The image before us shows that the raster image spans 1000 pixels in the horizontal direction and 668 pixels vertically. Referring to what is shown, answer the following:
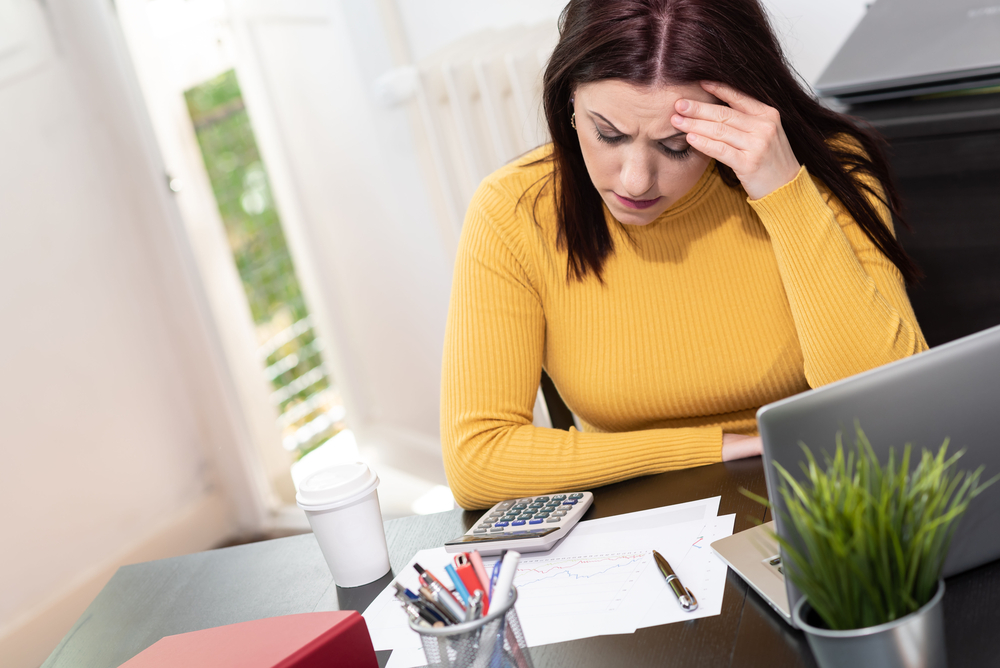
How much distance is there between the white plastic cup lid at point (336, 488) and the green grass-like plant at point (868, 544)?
1.59 feet

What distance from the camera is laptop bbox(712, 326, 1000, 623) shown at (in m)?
0.58

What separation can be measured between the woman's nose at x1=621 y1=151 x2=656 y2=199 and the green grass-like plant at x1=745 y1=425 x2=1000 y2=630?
596 millimetres

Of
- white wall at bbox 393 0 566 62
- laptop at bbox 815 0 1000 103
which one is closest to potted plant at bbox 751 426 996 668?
laptop at bbox 815 0 1000 103

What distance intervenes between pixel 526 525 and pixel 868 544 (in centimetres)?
48

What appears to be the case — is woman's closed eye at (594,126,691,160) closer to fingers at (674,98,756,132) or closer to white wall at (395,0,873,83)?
fingers at (674,98,756,132)

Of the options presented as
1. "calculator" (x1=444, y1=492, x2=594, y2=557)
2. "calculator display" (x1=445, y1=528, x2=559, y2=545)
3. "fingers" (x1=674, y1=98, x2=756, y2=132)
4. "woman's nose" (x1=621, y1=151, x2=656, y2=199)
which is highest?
"fingers" (x1=674, y1=98, x2=756, y2=132)

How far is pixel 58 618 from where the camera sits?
235cm

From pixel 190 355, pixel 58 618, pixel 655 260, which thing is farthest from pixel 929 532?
pixel 190 355

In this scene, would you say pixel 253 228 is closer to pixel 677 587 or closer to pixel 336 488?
pixel 336 488

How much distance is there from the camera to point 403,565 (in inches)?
37.0

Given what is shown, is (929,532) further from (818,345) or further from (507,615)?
(818,345)

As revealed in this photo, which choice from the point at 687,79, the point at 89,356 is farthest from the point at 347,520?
the point at 89,356

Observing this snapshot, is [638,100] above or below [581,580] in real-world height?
above

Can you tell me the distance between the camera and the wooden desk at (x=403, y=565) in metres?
0.65
